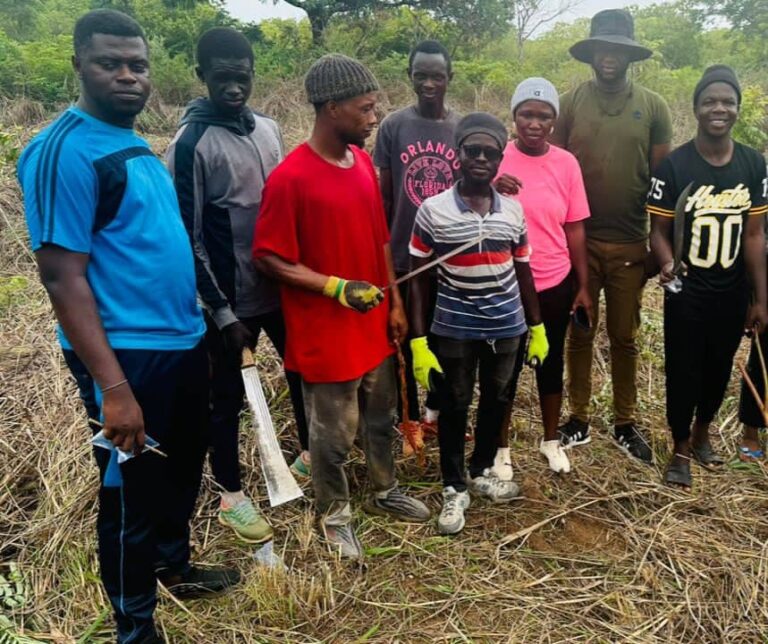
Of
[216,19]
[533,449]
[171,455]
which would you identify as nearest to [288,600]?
[171,455]

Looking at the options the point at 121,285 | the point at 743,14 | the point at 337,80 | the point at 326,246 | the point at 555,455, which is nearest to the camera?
the point at 121,285

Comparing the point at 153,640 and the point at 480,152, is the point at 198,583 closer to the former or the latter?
the point at 153,640

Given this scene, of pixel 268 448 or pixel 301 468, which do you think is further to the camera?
pixel 301 468

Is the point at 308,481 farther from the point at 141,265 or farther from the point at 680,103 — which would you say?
the point at 680,103

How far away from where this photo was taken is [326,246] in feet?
7.60

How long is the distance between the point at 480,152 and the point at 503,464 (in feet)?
4.88

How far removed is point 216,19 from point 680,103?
30.7ft

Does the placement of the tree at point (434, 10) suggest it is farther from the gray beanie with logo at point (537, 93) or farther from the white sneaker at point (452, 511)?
the white sneaker at point (452, 511)

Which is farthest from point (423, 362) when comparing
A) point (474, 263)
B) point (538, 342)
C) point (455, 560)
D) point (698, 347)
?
point (698, 347)

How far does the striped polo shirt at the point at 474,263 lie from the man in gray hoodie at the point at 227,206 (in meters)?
0.68

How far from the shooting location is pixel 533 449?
11.2ft

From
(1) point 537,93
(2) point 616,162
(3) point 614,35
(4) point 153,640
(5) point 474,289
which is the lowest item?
(4) point 153,640

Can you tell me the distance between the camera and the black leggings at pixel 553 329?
114 inches

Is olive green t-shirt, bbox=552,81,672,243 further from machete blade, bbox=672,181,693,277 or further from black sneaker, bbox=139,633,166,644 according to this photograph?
black sneaker, bbox=139,633,166,644
